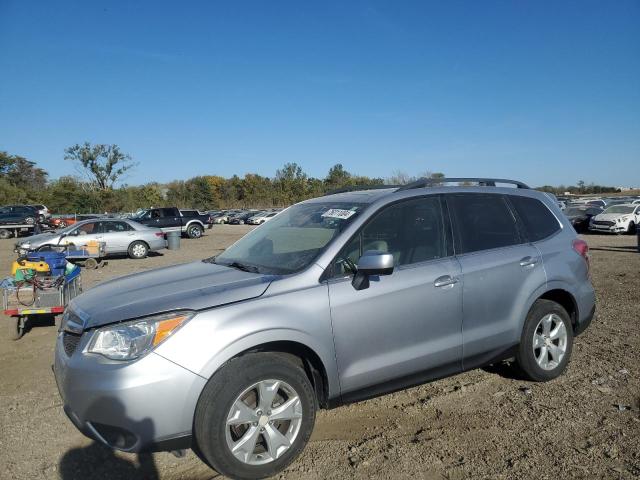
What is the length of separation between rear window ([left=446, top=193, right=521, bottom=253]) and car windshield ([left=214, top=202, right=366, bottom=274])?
0.87 m

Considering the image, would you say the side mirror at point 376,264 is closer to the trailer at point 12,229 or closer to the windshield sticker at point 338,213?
the windshield sticker at point 338,213

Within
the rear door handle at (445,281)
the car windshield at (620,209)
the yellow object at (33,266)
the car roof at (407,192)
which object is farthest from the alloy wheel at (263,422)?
the car windshield at (620,209)

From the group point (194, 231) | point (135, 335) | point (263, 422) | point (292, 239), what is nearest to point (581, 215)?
point (194, 231)

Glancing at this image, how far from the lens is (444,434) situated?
10.9 feet

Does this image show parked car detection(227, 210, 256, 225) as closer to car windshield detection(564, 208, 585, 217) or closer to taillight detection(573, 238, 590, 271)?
car windshield detection(564, 208, 585, 217)

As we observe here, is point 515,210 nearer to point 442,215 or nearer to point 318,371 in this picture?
point 442,215

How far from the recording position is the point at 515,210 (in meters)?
4.29

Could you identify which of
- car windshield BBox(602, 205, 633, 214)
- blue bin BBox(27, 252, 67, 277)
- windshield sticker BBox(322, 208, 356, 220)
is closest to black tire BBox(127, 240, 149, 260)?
blue bin BBox(27, 252, 67, 277)

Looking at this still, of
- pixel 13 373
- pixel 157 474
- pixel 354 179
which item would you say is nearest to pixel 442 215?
pixel 157 474

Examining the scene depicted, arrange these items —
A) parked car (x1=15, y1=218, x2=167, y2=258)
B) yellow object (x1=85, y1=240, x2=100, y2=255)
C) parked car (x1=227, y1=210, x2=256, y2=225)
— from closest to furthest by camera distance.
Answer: yellow object (x1=85, y1=240, x2=100, y2=255), parked car (x1=15, y1=218, x2=167, y2=258), parked car (x1=227, y1=210, x2=256, y2=225)

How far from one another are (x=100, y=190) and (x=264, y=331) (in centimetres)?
5844

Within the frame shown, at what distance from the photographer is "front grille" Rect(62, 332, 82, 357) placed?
285 centimetres

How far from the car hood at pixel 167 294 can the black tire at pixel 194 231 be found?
82.6 ft

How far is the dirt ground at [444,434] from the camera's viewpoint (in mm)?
2906
